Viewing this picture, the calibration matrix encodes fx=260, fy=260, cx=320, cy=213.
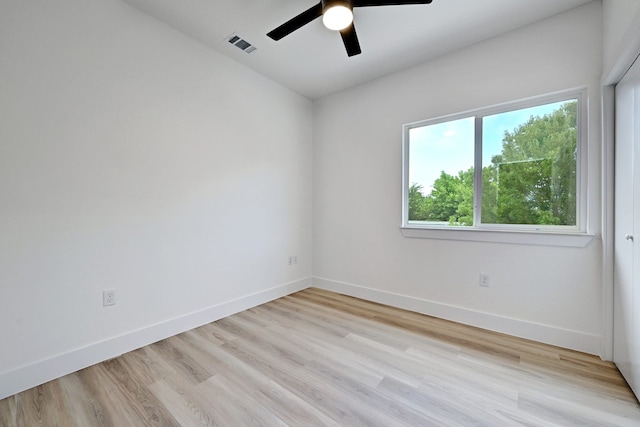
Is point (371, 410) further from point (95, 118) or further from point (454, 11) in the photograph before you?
point (454, 11)

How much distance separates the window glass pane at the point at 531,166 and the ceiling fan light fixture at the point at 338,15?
1618 mm

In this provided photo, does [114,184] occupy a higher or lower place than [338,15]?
lower

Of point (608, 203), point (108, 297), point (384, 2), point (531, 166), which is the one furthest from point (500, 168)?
point (108, 297)

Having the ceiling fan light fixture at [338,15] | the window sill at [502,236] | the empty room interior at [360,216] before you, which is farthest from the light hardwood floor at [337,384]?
the ceiling fan light fixture at [338,15]

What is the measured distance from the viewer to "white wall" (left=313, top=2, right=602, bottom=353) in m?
1.96

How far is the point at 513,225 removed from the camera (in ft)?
7.46

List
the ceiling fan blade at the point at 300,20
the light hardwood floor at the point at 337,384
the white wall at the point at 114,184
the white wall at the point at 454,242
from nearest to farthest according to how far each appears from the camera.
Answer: the light hardwood floor at the point at 337,384, the white wall at the point at 114,184, the ceiling fan blade at the point at 300,20, the white wall at the point at 454,242

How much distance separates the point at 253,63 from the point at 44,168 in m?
2.02

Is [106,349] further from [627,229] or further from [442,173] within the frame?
[627,229]

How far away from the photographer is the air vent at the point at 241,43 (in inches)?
92.7

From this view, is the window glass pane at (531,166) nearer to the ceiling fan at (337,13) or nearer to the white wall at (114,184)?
the ceiling fan at (337,13)

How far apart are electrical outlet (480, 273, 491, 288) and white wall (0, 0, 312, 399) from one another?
2269mm

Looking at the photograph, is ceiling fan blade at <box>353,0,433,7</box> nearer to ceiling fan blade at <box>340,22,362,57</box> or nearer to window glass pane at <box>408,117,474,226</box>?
ceiling fan blade at <box>340,22,362,57</box>

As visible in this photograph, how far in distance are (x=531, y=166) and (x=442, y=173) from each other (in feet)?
2.37
